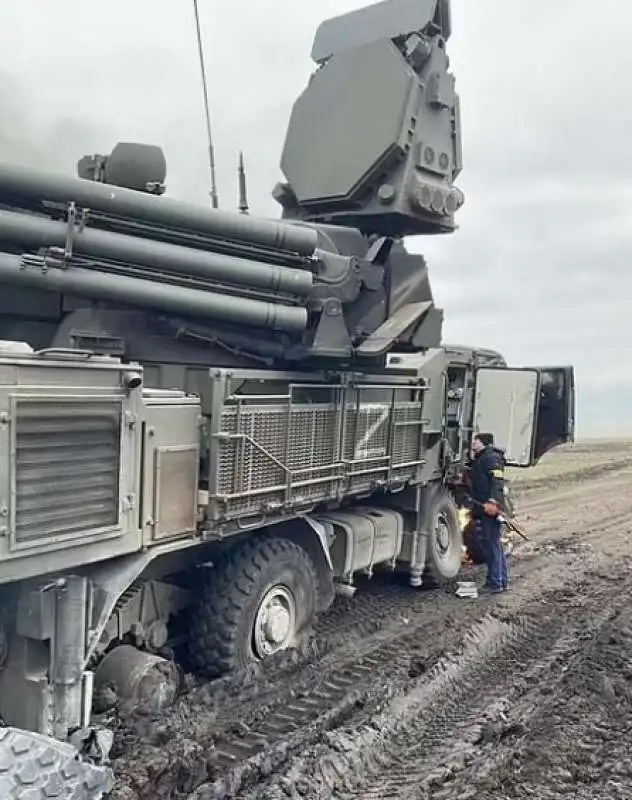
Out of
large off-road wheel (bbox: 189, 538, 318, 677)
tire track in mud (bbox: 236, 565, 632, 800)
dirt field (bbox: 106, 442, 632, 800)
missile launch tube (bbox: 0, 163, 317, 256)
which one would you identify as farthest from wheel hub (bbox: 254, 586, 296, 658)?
missile launch tube (bbox: 0, 163, 317, 256)

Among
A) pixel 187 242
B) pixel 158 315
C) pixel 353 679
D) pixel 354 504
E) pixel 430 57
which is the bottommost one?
pixel 353 679

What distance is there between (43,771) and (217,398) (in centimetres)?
224

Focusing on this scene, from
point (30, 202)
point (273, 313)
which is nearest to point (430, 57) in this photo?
point (273, 313)

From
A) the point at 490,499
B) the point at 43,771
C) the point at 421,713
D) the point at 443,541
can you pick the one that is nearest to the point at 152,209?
the point at 43,771

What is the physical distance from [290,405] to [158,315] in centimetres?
98

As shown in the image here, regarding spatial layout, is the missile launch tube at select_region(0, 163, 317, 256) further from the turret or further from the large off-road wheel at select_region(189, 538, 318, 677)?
the large off-road wheel at select_region(189, 538, 318, 677)

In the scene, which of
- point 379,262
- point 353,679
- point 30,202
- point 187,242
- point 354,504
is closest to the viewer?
point 30,202

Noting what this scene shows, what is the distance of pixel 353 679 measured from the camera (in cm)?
562

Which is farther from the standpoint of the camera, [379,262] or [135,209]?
[379,262]

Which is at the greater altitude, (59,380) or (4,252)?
(4,252)

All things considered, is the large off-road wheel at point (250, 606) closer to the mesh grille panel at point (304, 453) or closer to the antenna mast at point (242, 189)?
the mesh grille panel at point (304, 453)

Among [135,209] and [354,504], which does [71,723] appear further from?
[354,504]

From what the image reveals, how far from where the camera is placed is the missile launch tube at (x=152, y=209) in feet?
14.9

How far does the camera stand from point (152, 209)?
4.92 meters
